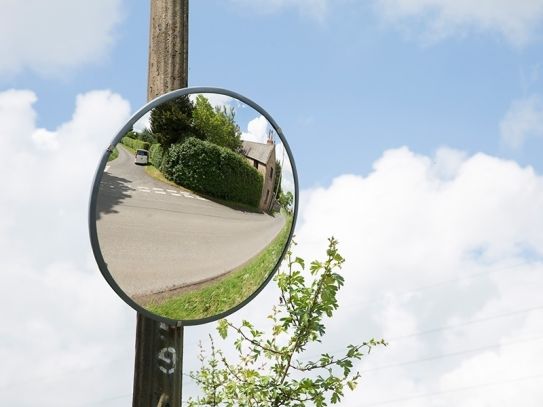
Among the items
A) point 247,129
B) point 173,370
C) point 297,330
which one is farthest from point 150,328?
point 297,330

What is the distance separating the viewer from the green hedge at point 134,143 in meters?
3.00

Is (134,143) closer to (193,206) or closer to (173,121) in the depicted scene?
(173,121)

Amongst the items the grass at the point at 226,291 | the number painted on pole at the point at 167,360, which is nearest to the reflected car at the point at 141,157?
the grass at the point at 226,291

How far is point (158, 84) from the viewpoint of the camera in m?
3.36

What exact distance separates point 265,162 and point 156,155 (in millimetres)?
526

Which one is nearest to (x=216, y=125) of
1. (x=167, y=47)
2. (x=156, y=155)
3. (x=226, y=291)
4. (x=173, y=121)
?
(x=173, y=121)

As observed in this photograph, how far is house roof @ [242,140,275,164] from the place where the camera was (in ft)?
10.9

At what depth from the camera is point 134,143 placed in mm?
3033

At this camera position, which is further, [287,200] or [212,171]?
[287,200]

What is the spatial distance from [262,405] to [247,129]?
1.98m

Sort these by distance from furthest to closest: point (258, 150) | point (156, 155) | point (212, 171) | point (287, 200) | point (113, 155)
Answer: point (287, 200), point (258, 150), point (212, 171), point (156, 155), point (113, 155)

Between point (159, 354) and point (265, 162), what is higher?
point (265, 162)

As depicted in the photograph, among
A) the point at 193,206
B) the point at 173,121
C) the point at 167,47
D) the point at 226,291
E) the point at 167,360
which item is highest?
the point at 167,47

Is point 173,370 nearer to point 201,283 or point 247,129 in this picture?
point 201,283
